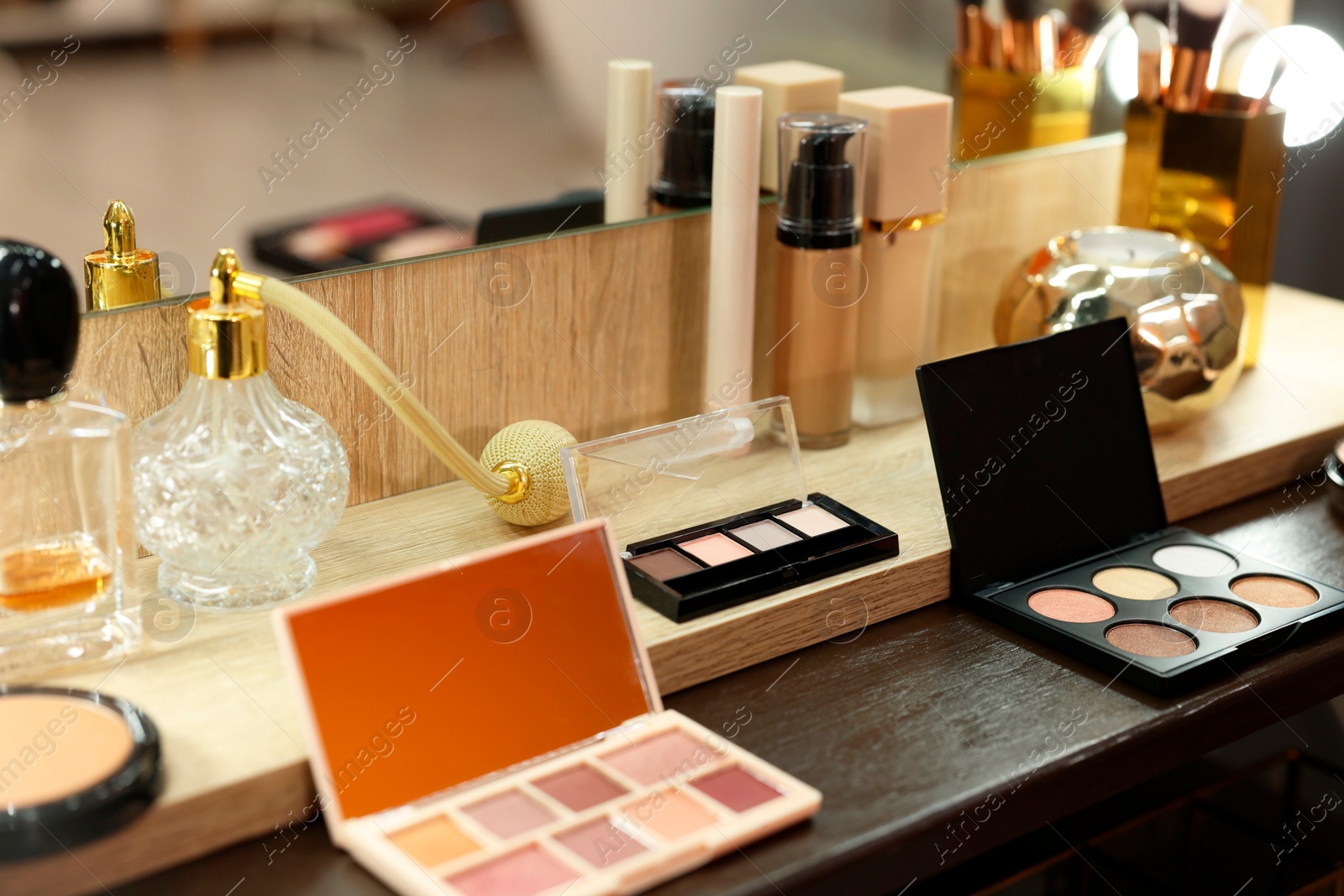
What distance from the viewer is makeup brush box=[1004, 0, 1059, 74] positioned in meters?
1.00

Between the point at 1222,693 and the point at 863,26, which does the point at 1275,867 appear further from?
the point at 863,26

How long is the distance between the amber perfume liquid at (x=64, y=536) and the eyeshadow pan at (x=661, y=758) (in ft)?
0.80

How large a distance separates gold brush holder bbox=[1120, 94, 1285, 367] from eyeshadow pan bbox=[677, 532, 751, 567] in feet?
1.66

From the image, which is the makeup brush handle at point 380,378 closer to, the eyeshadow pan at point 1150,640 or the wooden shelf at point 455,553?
the wooden shelf at point 455,553

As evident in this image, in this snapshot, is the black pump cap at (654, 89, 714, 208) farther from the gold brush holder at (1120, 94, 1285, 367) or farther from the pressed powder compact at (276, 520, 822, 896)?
the gold brush holder at (1120, 94, 1285, 367)

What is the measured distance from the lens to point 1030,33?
100 cm

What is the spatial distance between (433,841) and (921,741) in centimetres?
24

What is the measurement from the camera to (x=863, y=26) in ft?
3.04

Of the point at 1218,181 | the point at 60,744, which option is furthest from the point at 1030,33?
the point at 60,744

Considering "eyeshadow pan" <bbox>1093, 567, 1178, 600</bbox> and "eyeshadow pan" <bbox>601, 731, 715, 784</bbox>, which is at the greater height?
"eyeshadow pan" <bbox>1093, 567, 1178, 600</bbox>

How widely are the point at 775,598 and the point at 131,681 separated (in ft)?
1.04

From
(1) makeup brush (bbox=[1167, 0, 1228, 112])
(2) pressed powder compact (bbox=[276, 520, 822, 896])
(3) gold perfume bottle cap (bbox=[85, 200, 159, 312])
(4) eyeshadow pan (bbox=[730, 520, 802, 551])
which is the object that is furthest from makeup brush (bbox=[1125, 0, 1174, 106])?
(3) gold perfume bottle cap (bbox=[85, 200, 159, 312])

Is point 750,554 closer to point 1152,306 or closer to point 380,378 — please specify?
point 380,378

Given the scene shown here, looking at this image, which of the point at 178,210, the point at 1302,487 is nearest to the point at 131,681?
the point at 178,210
